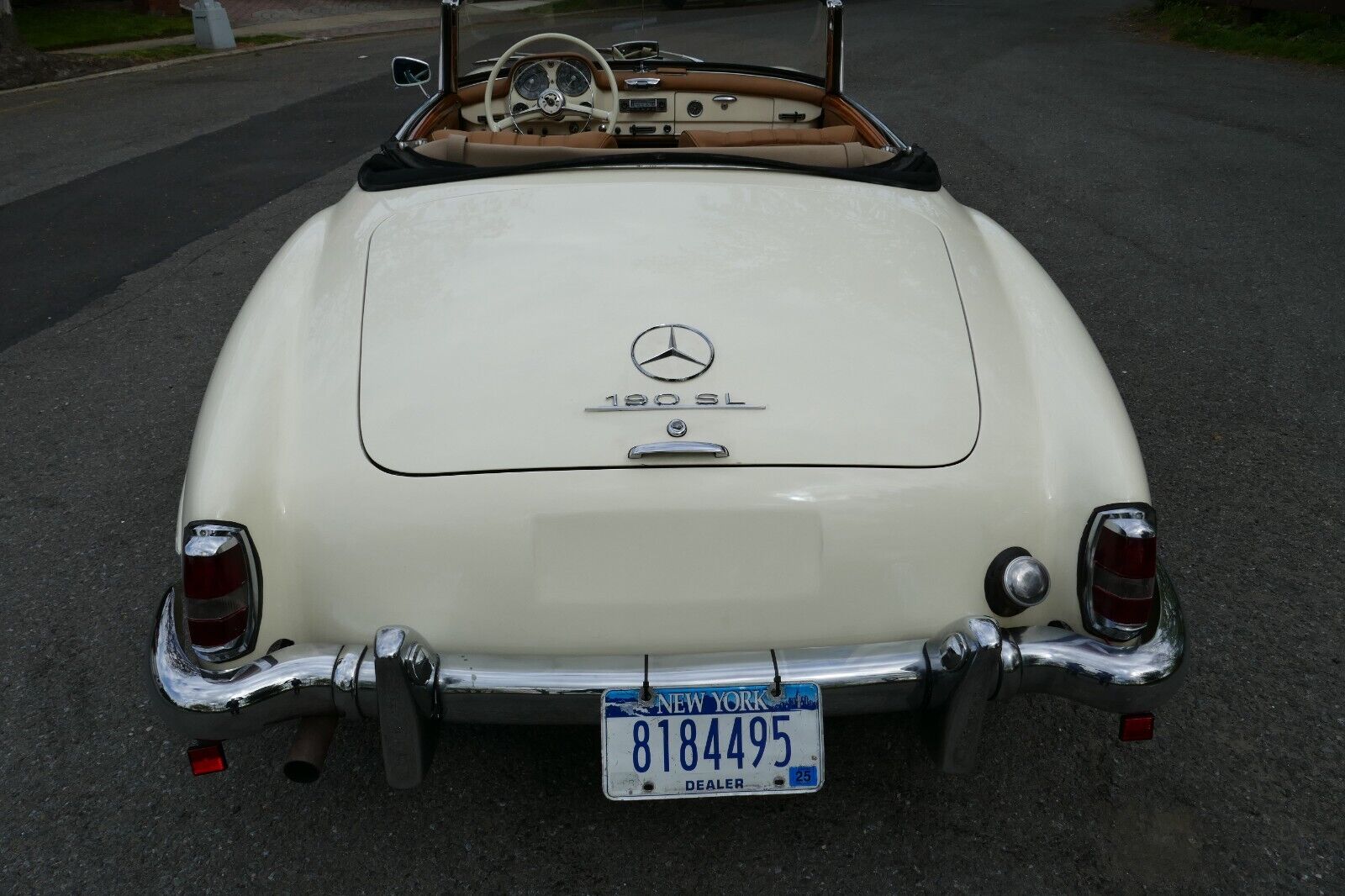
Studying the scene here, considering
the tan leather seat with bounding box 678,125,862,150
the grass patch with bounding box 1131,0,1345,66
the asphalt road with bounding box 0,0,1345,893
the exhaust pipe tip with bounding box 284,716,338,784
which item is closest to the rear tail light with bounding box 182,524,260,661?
the exhaust pipe tip with bounding box 284,716,338,784

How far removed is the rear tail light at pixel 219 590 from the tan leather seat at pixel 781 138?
2012 millimetres

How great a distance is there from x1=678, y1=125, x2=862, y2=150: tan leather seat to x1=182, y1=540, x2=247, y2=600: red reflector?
203 cm

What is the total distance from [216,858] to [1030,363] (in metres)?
1.93

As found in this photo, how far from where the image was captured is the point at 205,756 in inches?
76.4

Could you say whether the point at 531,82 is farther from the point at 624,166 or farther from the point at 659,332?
the point at 659,332

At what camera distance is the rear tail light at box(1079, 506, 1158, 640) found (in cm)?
189

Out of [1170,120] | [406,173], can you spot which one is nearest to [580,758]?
[406,173]

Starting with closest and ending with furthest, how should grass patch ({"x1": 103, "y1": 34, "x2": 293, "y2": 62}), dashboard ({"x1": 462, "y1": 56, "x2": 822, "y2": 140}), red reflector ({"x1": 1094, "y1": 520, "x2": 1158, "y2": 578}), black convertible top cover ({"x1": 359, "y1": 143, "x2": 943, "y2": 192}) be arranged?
red reflector ({"x1": 1094, "y1": 520, "x2": 1158, "y2": 578}) < black convertible top cover ({"x1": 359, "y1": 143, "x2": 943, "y2": 192}) < dashboard ({"x1": 462, "y1": 56, "x2": 822, "y2": 140}) < grass patch ({"x1": 103, "y1": 34, "x2": 293, "y2": 62})

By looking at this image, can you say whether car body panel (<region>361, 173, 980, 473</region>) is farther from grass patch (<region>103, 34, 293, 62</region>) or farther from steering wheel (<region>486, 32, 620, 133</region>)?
grass patch (<region>103, 34, 293, 62</region>)

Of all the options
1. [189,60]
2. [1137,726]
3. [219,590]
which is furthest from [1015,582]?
[189,60]

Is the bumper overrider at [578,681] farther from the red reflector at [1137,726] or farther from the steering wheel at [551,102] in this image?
the steering wheel at [551,102]

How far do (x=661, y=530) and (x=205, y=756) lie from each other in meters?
0.95

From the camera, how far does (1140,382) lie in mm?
4059

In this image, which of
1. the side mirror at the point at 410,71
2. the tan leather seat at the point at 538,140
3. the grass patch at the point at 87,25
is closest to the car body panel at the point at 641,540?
the tan leather seat at the point at 538,140
